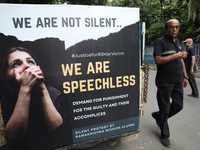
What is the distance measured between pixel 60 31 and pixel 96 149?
188 cm

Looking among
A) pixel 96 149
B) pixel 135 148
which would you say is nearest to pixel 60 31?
pixel 96 149

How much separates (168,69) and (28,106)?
80.2 inches

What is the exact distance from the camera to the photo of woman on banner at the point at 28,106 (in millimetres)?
1672

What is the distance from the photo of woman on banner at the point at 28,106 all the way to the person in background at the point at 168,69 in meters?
1.57

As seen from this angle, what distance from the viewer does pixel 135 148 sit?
8.56ft

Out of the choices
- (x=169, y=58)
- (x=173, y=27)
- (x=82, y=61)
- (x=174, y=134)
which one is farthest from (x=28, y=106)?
(x=174, y=134)

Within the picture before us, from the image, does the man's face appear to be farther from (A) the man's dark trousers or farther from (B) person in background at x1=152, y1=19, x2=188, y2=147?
(A) the man's dark trousers

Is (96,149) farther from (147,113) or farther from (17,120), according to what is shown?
(147,113)

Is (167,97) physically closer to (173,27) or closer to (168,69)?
(168,69)

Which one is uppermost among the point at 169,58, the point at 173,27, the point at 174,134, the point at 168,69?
the point at 173,27

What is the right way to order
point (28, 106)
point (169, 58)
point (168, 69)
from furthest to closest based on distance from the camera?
point (168, 69), point (169, 58), point (28, 106)

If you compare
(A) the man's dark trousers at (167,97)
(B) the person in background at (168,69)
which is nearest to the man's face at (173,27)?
(B) the person in background at (168,69)

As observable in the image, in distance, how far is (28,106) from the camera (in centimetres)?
178

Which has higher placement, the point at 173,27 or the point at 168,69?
the point at 173,27
